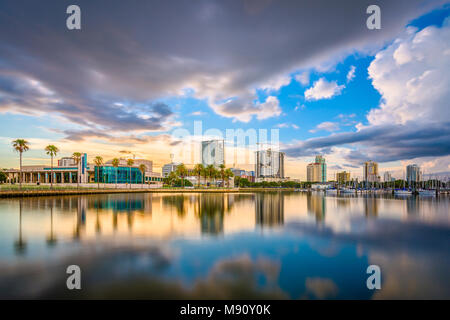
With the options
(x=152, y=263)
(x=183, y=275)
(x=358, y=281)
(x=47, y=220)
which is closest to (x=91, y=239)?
(x=152, y=263)

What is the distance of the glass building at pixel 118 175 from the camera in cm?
12769

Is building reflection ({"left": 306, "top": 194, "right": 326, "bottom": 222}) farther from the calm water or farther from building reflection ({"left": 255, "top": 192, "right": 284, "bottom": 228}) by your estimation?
the calm water

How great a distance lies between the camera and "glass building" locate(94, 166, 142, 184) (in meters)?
128

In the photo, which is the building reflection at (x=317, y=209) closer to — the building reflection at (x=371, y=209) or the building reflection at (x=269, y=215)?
the building reflection at (x=269, y=215)

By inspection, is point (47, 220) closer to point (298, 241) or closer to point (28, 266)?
point (28, 266)

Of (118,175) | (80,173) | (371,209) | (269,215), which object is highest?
(80,173)

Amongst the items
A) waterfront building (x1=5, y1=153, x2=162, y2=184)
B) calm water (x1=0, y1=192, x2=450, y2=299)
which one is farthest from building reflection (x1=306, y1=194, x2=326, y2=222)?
waterfront building (x1=5, y1=153, x2=162, y2=184)

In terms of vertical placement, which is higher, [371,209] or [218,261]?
[218,261]

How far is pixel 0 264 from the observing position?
12266 millimetres

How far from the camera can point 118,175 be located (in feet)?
431

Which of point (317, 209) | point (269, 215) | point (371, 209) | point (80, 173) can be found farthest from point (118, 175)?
point (371, 209)

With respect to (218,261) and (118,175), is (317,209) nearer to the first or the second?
(218,261)
